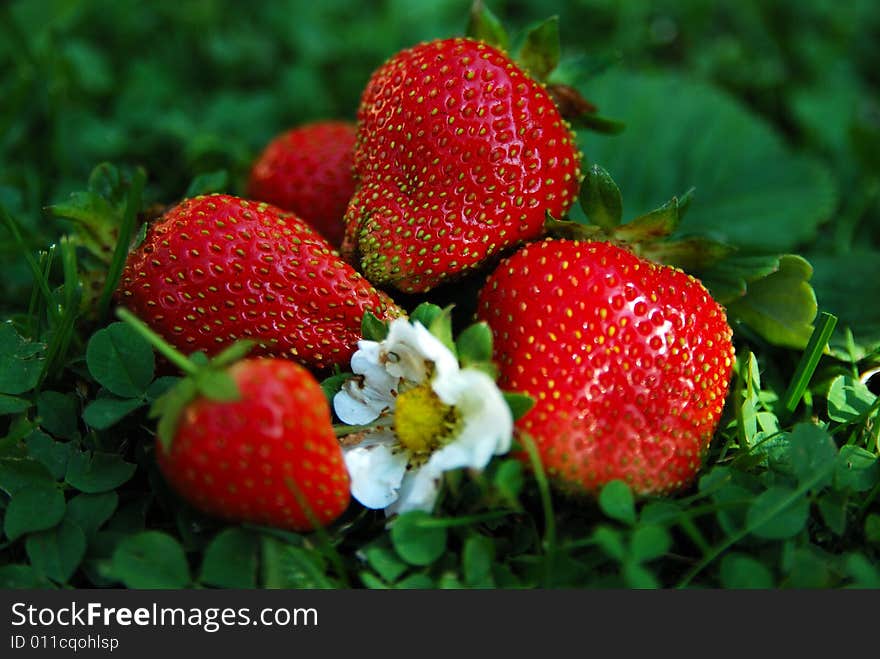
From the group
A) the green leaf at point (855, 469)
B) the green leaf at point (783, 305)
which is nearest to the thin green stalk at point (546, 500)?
the green leaf at point (855, 469)

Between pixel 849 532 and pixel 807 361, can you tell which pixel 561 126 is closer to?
pixel 807 361

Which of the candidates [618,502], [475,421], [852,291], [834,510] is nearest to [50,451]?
[475,421]

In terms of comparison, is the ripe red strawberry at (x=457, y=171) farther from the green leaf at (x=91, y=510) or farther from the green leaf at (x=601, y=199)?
the green leaf at (x=91, y=510)

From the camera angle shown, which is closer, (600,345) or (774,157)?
(600,345)

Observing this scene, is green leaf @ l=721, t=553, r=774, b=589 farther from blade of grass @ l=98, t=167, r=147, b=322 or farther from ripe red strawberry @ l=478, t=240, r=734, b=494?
blade of grass @ l=98, t=167, r=147, b=322

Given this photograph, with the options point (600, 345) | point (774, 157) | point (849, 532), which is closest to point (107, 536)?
point (600, 345)

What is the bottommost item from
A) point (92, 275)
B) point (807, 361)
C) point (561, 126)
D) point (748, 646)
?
point (748, 646)

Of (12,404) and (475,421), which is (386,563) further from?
(12,404)
